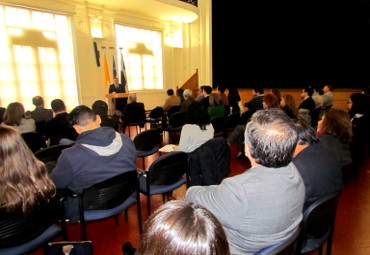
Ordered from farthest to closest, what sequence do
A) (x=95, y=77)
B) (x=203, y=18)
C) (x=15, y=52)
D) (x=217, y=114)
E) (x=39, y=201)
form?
1. (x=203, y=18)
2. (x=95, y=77)
3. (x=15, y=52)
4. (x=217, y=114)
5. (x=39, y=201)

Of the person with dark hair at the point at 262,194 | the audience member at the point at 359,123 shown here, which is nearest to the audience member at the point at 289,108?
the audience member at the point at 359,123

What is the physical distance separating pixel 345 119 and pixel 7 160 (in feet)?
9.44

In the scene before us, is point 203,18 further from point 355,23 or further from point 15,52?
point 15,52

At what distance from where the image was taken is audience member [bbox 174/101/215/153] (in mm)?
2791

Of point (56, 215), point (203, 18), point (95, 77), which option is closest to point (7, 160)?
point (56, 215)

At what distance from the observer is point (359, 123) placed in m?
3.86

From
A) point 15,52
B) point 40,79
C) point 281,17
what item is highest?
point 281,17

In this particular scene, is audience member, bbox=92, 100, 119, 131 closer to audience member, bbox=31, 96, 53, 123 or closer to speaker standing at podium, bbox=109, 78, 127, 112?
audience member, bbox=31, 96, 53, 123

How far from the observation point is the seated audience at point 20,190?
1.48 metres

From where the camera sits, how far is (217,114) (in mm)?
5332

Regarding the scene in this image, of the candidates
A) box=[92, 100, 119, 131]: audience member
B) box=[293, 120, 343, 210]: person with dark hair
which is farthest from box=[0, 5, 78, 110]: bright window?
box=[293, 120, 343, 210]: person with dark hair

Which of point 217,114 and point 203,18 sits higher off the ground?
point 203,18

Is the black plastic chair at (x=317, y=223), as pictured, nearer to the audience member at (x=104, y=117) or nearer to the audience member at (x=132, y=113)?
the audience member at (x=104, y=117)

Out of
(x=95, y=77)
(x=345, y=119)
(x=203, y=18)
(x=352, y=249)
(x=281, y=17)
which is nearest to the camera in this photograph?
(x=352, y=249)
